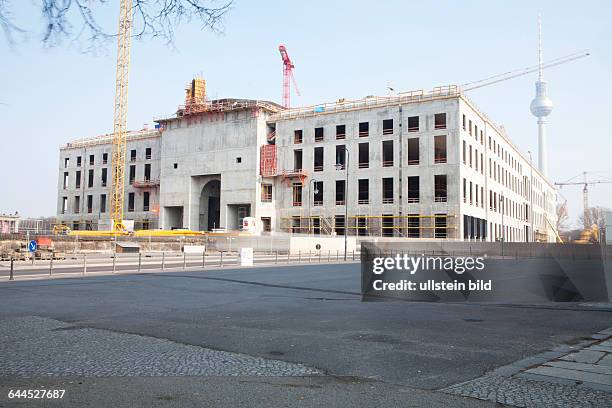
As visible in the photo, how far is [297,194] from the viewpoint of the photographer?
224 ft

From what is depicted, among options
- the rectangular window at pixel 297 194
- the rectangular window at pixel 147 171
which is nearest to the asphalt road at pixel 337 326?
the rectangular window at pixel 297 194

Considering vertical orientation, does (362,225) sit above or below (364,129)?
below

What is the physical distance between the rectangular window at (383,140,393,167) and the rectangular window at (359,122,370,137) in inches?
99.6

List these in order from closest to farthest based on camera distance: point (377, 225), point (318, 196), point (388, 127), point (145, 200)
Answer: point (377, 225), point (388, 127), point (318, 196), point (145, 200)

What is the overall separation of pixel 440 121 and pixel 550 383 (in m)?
56.5

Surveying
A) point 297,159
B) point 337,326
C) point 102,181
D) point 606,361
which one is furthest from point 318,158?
point 606,361

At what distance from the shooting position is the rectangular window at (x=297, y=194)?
6806cm

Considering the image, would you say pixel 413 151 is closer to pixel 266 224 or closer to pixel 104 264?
pixel 266 224

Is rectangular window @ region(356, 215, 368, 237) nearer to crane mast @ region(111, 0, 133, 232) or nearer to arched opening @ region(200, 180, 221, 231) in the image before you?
arched opening @ region(200, 180, 221, 231)

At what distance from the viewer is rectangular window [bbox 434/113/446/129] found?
59.4 metres

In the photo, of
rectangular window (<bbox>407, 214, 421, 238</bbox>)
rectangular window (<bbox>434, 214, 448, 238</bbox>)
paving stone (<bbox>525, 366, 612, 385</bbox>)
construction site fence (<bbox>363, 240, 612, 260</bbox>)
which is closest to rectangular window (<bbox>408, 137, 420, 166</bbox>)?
rectangular window (<bbox>407, 214, 421, 238</bbox>)

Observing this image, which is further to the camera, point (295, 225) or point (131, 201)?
point (131, 201)

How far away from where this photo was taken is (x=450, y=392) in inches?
215

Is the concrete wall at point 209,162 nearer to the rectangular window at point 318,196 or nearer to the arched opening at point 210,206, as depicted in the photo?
the arched opening at point 210,206
